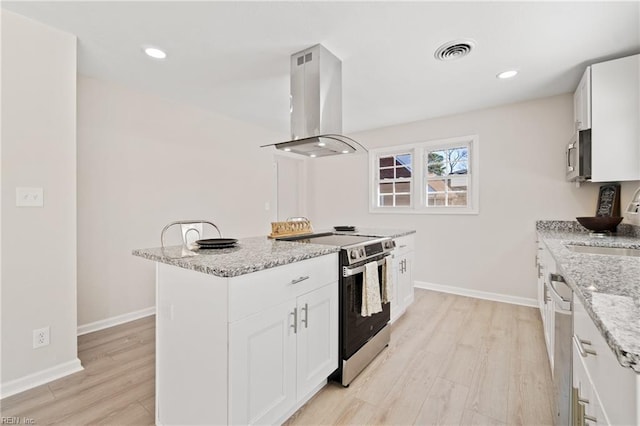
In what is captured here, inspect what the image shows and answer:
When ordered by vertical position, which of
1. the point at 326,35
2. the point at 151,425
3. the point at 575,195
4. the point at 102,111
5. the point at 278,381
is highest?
the point at 326,35

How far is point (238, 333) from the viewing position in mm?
1276

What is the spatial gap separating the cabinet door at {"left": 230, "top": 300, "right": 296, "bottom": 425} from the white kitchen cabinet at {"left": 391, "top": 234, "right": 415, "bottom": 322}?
1.44 metres

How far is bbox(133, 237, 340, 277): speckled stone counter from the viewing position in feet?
4.17

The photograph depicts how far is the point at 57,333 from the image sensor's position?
2.08 meters

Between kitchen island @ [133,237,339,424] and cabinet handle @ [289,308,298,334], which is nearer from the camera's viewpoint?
kitchen island @ [133,237,339,424]

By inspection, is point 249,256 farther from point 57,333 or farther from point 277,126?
point 277,126

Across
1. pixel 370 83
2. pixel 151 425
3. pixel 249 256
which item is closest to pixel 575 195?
pixel 370 83

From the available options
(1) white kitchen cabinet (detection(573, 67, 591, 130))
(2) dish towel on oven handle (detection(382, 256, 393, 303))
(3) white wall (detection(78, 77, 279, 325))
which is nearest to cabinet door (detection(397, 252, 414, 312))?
(2) dish towel on oven handle (detection(382, 256, 393, 303))

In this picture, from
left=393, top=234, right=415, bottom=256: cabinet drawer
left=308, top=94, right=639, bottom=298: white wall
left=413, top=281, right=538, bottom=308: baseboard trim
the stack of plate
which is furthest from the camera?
left=413, top=281, right=538, bottom=308: baseboard trim

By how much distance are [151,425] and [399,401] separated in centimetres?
143

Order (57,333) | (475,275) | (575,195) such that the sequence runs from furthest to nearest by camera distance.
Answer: (475,275) → (575,195) → (57,333)

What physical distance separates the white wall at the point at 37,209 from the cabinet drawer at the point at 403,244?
2.69 metres

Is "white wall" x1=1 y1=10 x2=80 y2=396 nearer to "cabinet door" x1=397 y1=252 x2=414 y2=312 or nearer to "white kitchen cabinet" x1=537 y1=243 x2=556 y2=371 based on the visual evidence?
"cabinet door" x1=397 y1=252 x2=414 y2=312

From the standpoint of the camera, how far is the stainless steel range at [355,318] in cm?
193
